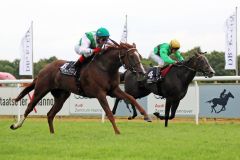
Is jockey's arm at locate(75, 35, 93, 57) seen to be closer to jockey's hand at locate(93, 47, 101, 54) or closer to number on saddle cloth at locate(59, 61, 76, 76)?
jockey's hand at locate(93, 47, 101, 54)

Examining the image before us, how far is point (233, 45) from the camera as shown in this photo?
23.0m

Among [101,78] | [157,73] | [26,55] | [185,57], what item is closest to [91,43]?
[101,78]

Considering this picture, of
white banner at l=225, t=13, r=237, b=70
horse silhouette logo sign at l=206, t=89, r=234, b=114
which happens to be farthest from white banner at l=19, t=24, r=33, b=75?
horse silhouette logo sign at l=206, t=89, r=234, b=114

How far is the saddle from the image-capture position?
41.6ft

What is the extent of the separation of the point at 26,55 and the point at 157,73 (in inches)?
556

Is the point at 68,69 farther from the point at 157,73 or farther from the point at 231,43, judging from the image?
the point at 231,43

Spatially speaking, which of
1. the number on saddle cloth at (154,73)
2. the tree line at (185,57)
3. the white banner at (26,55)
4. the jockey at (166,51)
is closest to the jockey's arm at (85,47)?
the jockey at (166,51)

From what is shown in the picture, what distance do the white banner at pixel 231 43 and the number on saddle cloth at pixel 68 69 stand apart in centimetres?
1318

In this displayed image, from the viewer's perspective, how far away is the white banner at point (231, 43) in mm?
22625

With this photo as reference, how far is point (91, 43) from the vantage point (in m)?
10.2

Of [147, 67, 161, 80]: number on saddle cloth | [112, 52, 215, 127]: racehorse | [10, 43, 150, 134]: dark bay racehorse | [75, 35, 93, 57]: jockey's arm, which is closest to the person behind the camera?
[10, 43, 150, 134]: dark bay racehorse

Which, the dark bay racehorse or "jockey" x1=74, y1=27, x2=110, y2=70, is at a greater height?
"jockey" x1=74, y1=27, x2=110, y2=70

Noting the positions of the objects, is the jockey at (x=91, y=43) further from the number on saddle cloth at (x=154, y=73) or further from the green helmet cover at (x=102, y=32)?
the number on saddle cloth at (x=154, y=73)

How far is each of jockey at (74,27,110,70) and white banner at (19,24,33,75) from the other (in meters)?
15.7
